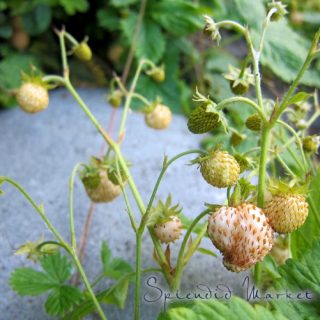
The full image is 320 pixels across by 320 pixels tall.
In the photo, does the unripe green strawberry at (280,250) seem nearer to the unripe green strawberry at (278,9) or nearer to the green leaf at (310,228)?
the green leaf at (310,228)

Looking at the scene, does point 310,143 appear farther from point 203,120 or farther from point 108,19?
point 108,19

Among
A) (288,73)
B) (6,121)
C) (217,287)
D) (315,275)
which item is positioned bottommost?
(6,121)

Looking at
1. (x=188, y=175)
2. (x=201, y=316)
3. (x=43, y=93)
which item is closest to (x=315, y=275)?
(x=201, y=316)

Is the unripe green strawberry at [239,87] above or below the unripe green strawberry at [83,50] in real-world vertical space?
above

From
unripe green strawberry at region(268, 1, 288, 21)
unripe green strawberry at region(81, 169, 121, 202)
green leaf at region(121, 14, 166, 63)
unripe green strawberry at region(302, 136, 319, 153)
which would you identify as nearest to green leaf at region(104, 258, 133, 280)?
unripe green strawberry at region(81, 169, 121, 202)

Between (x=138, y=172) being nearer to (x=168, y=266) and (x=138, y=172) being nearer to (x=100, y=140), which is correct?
(x=100, y=140)

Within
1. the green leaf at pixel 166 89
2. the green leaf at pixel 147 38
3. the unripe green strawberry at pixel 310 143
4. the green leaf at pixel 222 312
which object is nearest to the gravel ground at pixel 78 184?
the green leaf at pixel 166 89
